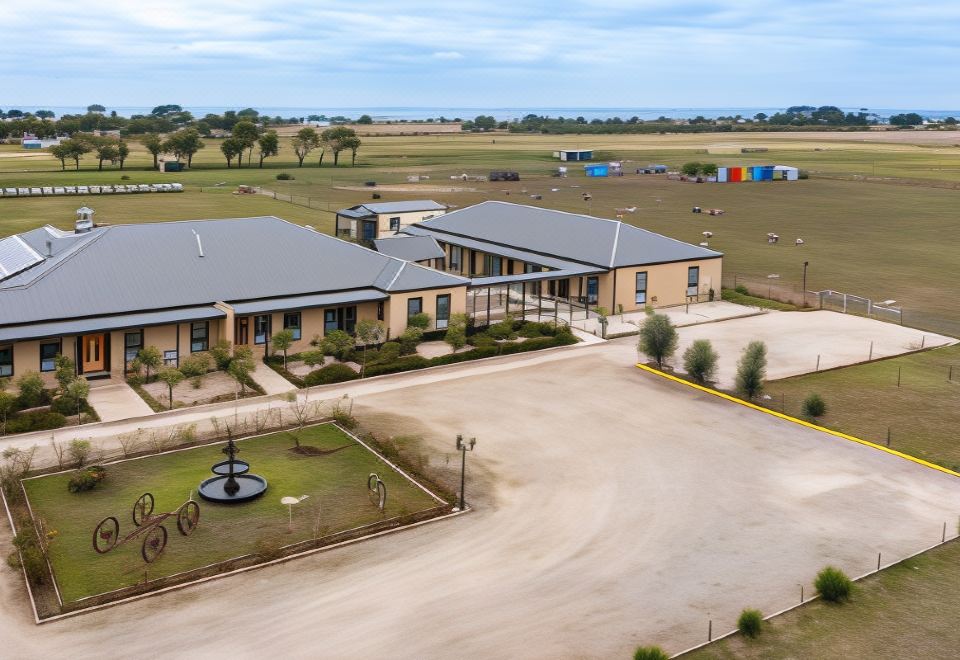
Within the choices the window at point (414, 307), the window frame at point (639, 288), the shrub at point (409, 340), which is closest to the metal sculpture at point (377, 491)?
the shrub at point (409, 340)

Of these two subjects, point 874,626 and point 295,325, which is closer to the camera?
point 874,626

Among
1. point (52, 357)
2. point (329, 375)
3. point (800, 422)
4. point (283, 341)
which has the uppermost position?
point (283, 341)

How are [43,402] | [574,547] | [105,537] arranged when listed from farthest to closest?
[43,402] < [574,547] < [105,537]

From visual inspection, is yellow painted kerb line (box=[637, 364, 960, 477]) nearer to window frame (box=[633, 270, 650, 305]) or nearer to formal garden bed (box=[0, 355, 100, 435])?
window frame (box=[633, 270, 650, 305])

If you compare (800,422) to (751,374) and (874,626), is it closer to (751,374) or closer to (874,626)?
(751,374)

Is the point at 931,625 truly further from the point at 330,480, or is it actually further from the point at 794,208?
the point at 794,208

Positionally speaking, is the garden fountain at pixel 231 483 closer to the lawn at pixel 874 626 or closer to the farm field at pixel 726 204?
the lawn at pixel 874 626

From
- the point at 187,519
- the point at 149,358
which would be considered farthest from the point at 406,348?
the point at 187,519
